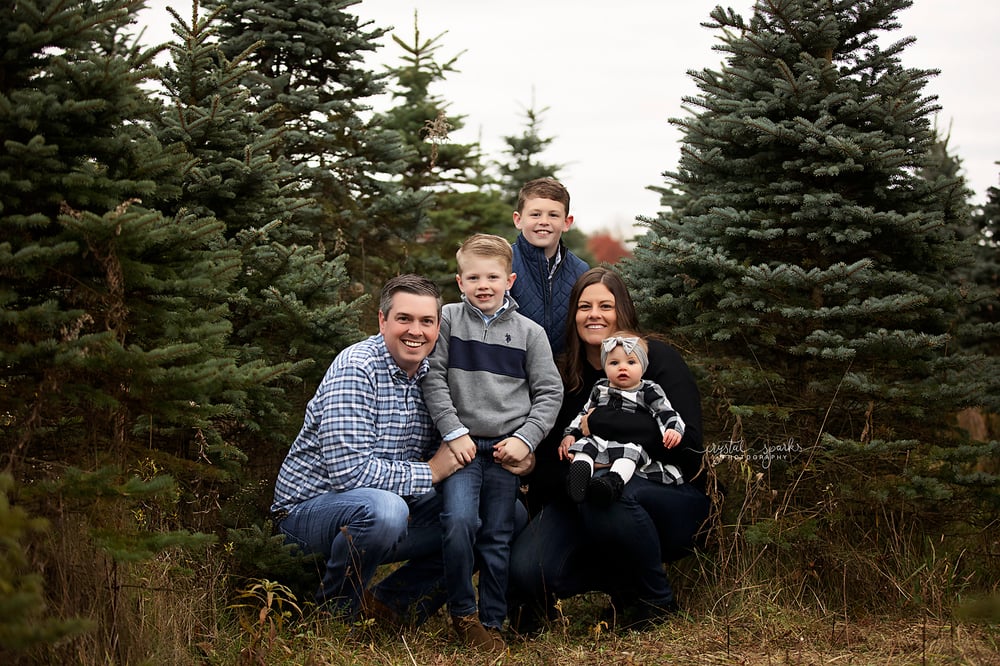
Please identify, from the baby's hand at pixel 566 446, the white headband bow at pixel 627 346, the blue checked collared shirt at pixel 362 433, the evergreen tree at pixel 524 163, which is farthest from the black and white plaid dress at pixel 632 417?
the evergreen tree at pixel 524 163

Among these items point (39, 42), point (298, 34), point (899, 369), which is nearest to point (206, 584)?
point (39, 42)

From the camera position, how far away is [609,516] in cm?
447

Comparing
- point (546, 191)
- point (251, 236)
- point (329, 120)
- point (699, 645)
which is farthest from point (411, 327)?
point (329, 120)

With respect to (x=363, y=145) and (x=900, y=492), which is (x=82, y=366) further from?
(x=363, y=145)

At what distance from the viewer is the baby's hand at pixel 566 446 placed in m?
4.66

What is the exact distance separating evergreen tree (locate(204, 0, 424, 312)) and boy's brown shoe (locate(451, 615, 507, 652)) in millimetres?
3645

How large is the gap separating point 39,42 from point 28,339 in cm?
110

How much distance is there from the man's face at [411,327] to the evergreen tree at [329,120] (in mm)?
2734

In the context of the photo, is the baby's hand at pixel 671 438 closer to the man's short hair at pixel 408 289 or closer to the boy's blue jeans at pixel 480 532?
the boy's blue jeans at pixel 480 532

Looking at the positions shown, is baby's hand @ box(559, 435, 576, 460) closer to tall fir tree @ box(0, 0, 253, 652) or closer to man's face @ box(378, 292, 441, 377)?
man's face @ box(378, 292, 441, 377)

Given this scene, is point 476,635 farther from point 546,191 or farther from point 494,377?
point 546,191

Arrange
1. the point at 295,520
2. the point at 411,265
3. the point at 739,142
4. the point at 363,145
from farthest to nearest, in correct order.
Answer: the point at 411,265, the point at 363,145, the point at 739,142, the point at 295,520

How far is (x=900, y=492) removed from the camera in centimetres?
486

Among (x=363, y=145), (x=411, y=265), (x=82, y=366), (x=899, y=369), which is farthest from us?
(x=411, y=265)
